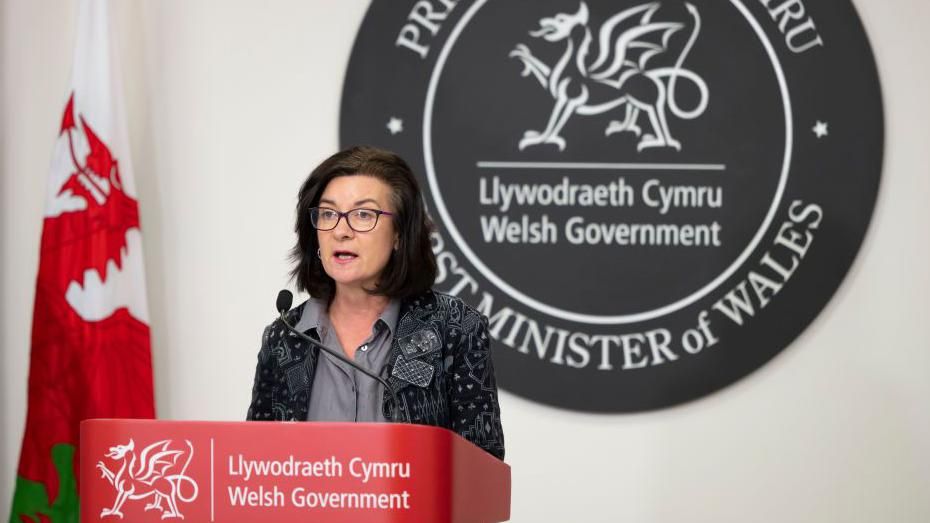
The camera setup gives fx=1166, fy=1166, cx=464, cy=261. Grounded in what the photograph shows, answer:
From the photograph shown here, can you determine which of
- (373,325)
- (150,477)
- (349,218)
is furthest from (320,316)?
(150,477)

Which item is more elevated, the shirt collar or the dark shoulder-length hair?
the dark shoulder-length hair

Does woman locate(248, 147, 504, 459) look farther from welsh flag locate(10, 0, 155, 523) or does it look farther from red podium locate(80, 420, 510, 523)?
welsh flag locate(10, 0, 155, 523)

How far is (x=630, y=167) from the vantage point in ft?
11.4

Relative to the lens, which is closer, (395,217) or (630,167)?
(395,217)

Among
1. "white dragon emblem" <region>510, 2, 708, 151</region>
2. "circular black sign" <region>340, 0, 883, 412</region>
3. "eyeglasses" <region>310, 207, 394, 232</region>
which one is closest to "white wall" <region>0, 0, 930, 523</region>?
"circular black sign" <region>340, 0, 883, 412</region>

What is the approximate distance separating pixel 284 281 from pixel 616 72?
1.18 m

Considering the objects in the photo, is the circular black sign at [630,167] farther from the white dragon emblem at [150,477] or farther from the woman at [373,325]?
the white dragon emblem at [150,477]

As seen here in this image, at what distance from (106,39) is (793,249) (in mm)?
2115

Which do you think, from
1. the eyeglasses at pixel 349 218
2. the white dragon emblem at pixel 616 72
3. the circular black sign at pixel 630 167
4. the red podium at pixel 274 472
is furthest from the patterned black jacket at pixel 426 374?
the white dragon emblem at pixel 616 72

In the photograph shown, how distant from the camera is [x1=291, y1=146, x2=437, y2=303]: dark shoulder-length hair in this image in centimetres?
217

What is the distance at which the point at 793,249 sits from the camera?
3.40m

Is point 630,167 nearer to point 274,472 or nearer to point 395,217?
point 395,217

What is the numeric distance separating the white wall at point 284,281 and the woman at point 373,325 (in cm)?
132

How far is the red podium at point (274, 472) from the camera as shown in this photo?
1.54 m
